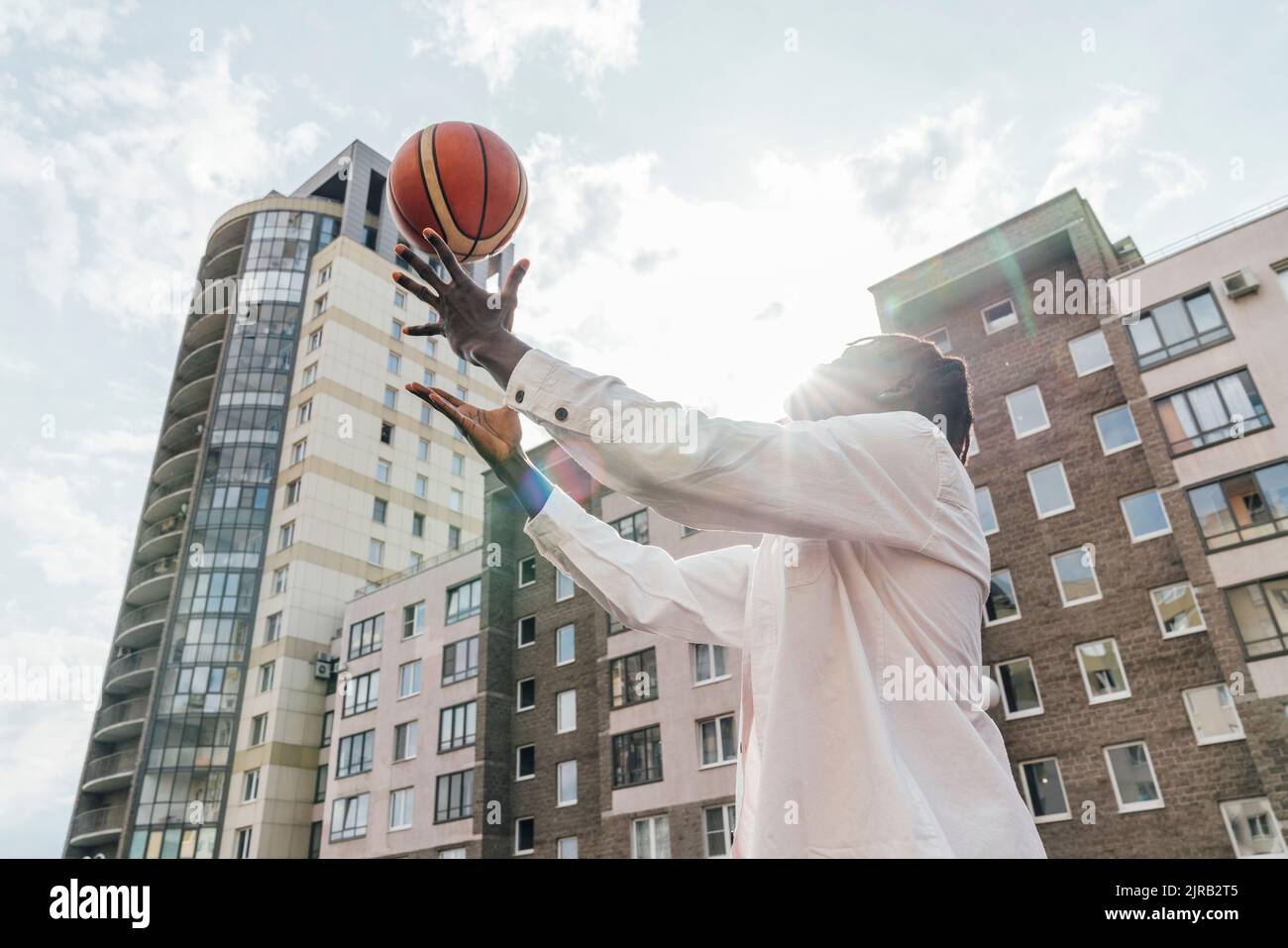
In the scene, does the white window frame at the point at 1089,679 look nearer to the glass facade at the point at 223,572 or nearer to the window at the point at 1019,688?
the window at the point at 1019,688

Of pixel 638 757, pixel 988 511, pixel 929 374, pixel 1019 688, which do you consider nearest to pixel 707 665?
pixel 638 757

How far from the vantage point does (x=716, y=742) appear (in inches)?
1158

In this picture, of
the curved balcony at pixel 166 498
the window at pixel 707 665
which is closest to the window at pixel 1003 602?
the window at pixel 707 665

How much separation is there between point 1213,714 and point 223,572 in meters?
46.7

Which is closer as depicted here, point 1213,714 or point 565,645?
point 1213,714

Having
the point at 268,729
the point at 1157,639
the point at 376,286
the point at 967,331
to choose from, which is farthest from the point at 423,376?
the point at 1157,639

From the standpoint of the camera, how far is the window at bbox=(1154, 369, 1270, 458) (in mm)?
24188

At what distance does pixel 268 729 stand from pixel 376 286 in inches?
1149

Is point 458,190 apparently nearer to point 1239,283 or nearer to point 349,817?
point 1239,283

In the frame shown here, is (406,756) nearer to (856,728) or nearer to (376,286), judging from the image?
(376,286)

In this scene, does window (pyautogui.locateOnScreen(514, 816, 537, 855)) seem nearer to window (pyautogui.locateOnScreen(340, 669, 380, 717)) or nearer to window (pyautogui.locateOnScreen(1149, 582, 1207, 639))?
window (pyautogui.locateOnScreen(340, 669, 380, 717))

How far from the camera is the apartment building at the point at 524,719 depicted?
2995cm

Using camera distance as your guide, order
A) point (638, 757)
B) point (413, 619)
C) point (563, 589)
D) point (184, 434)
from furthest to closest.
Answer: point (184, 434)
point (413, 619)
point (563, 589)
point (638, 757)

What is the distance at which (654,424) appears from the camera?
1967 millimetres
